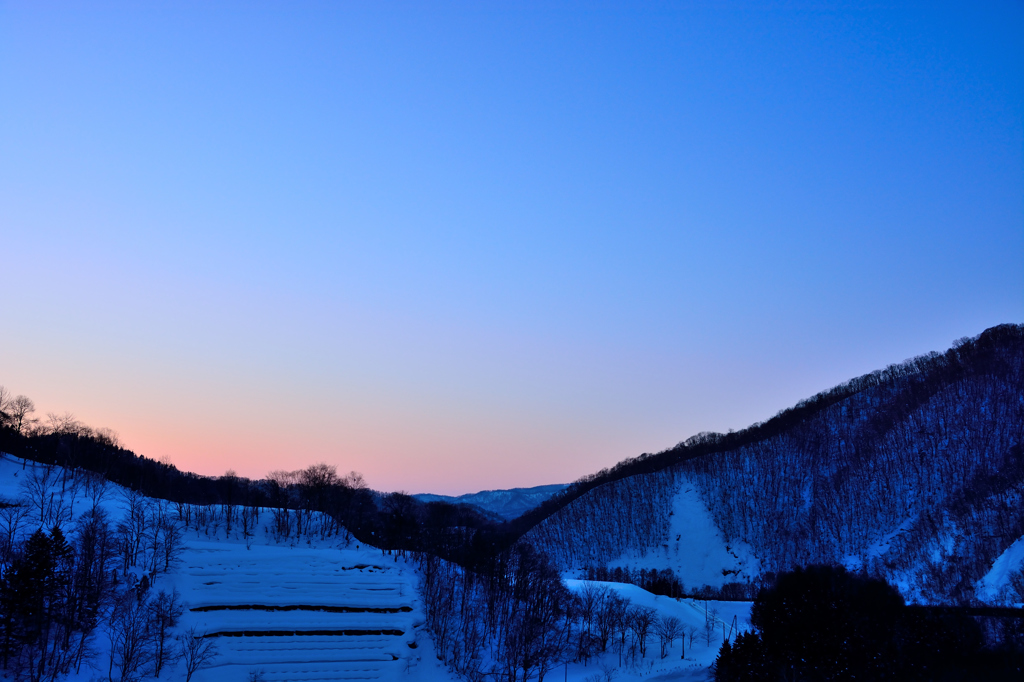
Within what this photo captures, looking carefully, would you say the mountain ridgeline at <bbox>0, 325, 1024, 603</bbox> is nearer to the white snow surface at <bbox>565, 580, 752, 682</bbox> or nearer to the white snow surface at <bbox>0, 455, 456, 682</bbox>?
the white snow surface at <bbox>0, 455, 456, 682</bbox>

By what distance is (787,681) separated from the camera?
43.4 m

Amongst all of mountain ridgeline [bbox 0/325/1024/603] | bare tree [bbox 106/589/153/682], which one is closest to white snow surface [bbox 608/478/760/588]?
mountain ridgeline [bbox 0/325/1024/603]

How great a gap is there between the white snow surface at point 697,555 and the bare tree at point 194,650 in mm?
99427

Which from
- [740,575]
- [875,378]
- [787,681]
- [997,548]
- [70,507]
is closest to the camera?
[787,681]

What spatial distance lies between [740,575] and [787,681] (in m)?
92.4

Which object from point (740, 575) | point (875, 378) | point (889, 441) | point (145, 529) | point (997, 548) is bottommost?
point (740, 575)

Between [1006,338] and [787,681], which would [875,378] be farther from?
[787,681]

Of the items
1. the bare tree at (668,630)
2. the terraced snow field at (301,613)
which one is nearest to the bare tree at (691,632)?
the bare tree at (668,630)

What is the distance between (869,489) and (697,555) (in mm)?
37162

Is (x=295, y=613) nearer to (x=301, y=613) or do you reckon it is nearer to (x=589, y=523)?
(x=301, y=613)

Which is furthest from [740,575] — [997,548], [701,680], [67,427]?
[67,427]

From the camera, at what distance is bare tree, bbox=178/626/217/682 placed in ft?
156

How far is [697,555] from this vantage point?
137m

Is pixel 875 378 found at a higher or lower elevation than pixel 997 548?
higher
